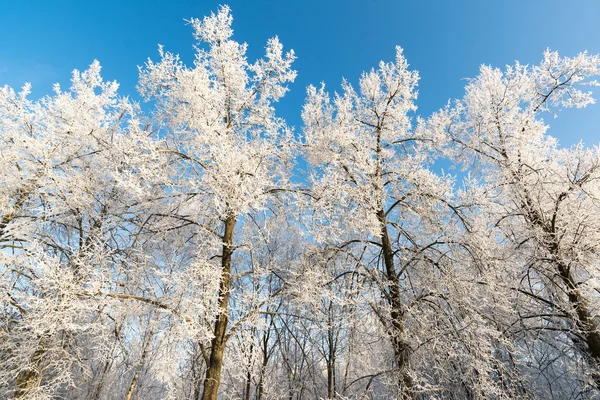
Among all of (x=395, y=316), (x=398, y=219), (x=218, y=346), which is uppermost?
(x=398, y=219)

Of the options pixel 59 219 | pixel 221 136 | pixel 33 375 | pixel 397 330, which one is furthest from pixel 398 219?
pixel 33 375

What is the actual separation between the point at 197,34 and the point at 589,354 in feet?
31.2

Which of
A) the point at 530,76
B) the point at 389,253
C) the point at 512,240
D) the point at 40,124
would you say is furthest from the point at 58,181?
the point at 530,76

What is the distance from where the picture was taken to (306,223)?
555cm

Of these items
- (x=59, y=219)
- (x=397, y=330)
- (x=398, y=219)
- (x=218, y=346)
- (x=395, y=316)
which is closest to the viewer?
(x=218, y=346)

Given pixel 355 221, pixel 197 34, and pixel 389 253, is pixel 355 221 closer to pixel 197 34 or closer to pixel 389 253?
pixel 389 253

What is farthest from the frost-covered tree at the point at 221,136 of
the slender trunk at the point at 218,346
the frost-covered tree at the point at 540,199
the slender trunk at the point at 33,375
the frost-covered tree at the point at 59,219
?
the frost-covered tree at the point at 540,199

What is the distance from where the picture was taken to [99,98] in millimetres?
8328

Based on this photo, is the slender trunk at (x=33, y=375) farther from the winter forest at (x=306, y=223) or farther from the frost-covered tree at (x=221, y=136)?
the frost-covered tree at (x=221, y=136)

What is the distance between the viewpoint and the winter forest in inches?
187

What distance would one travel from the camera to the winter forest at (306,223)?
187 inches

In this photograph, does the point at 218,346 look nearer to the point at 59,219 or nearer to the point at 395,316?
the point at 395,316

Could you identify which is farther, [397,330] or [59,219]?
[59,219]

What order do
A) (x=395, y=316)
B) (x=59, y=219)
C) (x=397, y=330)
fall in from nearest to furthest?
1. (x=397, y=330)
2. (x=395, y=316)
3. (x=59, y=219)
